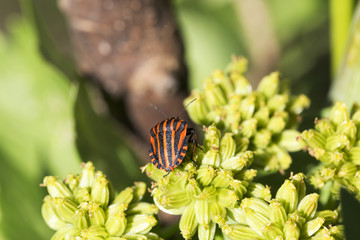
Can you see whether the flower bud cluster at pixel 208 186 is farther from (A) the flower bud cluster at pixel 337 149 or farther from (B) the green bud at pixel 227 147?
(A) the flower bud cluster at pixel 337 149

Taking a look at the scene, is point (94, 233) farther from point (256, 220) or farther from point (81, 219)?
point (256, 220)

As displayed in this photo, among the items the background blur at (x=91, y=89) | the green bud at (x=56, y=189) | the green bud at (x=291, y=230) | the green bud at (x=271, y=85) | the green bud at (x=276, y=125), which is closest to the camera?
the green bud at (x=291, y=230)

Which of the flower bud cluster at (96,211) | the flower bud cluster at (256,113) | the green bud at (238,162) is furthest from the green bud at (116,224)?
the flower bud cluster at (256,113)

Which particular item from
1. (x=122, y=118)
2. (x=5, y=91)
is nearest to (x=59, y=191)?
(x=122, y=118)

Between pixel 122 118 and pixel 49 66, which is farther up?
pixel 49 66

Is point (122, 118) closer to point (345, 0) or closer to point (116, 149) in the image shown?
point (116, 149)
